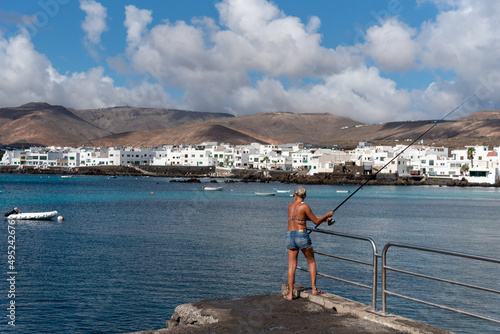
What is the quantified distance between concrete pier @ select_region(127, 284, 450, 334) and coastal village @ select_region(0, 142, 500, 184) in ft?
248

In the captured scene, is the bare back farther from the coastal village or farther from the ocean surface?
the coastal village

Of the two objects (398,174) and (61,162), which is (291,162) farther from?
(61,162)

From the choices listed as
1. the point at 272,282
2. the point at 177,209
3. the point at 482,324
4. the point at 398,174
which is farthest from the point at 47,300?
the point at 398,174

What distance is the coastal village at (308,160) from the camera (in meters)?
104

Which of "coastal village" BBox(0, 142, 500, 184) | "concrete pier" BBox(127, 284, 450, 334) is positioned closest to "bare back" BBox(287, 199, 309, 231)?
"concrete pier" BBox(127, 284, 450, 334)

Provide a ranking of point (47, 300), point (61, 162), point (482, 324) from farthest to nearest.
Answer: point (61, 162)
point (47, 300)
point (482, 324)

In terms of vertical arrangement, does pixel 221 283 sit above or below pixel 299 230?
below

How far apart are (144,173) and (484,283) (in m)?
126

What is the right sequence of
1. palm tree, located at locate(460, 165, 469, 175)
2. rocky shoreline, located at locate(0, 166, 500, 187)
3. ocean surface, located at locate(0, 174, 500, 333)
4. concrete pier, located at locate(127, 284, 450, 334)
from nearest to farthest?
concrete pier, located at locate(127, 284, 450, 334) < ocean surface, located at locate(0, 174, 500, 333) < rocky shoreline, located at locate(0, 166, 500, 187) < palm tree, located at locate(460, 165, 469, 175)

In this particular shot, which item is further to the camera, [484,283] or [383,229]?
[383,229]

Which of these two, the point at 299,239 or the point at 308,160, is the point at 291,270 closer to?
the point at 299,239

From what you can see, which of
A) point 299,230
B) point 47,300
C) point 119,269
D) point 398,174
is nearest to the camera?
point 299,230

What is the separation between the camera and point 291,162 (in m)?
131

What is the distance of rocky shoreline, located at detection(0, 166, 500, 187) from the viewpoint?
99.1 meters
